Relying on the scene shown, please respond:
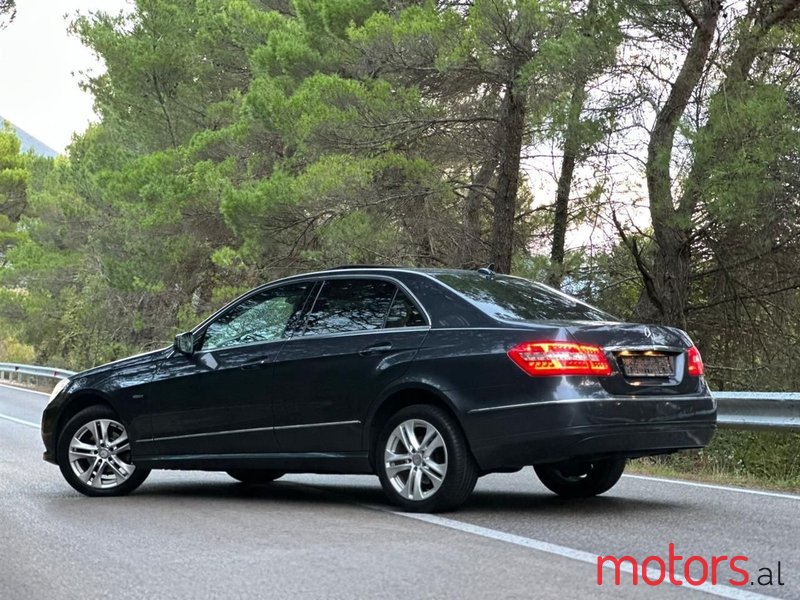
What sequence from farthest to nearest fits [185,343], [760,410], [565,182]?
[565,182], [760,410], [185,343]

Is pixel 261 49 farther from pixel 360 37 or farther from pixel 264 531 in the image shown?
pixel 264 531

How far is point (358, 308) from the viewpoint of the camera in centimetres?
785

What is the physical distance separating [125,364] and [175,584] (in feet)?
12.3

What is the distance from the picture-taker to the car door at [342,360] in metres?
7.43

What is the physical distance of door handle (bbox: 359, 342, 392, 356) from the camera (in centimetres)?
744

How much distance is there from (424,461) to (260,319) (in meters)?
1.88

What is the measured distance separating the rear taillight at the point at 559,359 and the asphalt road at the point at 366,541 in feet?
3.05

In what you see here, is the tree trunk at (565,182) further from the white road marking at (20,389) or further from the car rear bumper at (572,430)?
the white road marking at (20,389)

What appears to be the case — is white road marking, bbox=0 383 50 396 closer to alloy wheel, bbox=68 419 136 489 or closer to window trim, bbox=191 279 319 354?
alloy wheel, bbox=68 419 136 489

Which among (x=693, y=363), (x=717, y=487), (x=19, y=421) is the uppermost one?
(x=693, y=363)

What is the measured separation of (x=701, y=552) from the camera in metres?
5.87

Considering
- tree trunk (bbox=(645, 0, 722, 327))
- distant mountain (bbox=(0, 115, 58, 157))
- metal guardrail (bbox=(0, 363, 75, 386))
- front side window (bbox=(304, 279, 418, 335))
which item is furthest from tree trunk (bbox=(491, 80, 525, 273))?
distant mountain (bbox=(0, 115, 58, 157))

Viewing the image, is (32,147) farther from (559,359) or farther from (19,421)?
(559,359)

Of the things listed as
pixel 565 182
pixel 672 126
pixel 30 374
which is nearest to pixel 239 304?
pixel 672 126
